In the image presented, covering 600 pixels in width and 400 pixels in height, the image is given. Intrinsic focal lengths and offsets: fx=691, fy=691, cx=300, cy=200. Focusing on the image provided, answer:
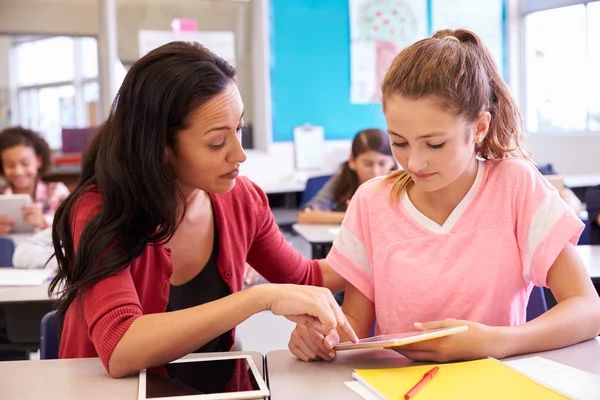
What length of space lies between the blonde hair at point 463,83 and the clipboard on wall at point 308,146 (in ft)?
12.8

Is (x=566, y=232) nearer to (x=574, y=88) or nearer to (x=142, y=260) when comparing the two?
(x=142, y=260)

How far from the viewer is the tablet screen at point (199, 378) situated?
3.57 feet

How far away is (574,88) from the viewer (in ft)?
17.4

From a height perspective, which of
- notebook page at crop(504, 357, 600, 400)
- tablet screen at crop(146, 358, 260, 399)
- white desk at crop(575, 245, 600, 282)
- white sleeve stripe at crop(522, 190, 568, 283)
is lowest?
white desk at crop(575, 245, 600, 282)

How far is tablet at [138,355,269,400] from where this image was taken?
3.50 ft

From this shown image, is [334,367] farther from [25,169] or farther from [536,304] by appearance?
[25,169]

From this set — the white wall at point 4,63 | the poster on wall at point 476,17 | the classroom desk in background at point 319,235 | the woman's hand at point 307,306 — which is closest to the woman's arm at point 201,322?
the woman's hand at point 307,306

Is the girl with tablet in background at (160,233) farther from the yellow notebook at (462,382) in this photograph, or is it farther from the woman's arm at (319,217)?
the woman's arm at (319,217)

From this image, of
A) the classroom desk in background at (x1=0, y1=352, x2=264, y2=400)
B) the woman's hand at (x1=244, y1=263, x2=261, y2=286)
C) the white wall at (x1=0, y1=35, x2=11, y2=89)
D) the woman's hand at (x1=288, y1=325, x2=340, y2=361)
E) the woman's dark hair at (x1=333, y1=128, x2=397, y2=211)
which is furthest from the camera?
the white wall at (x1=0, y1=35, x2=11, y2=89)

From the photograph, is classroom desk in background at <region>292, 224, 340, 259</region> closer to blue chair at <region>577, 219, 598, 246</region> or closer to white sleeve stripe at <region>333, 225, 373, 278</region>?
blue chair at <region>577, 219, 598, 246</region>

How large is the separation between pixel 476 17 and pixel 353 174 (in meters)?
2.53

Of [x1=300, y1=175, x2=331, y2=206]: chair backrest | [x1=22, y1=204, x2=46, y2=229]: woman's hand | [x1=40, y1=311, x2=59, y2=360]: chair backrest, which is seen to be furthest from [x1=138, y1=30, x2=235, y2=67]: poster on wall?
[x1=40, y1=311, x2=59, y2=360]: chair backrest

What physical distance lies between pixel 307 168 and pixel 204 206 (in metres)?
3.77

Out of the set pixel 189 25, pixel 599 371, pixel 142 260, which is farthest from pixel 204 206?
pixel 189 25
